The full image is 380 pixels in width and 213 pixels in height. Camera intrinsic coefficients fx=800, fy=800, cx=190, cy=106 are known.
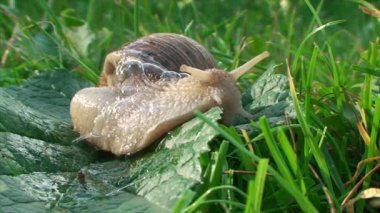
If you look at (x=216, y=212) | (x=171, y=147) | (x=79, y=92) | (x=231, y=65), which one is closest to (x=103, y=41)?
(x=231, y=65)

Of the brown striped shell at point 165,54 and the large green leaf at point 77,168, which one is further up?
the brown striped shell at point 165,54

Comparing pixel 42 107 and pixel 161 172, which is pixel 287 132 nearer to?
pixel 161 172

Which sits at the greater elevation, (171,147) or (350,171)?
(171,147)

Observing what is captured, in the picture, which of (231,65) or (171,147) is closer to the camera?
(171,147)

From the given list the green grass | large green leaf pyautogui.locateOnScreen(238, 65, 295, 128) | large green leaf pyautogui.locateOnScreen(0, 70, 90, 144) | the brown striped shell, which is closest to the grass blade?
the green grass

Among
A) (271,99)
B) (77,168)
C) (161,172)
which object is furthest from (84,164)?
(271,99)

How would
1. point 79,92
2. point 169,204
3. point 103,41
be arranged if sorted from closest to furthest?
point 169,204 → point 79,92 → point 103,41

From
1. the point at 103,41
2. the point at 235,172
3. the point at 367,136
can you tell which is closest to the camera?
the point at 235,172

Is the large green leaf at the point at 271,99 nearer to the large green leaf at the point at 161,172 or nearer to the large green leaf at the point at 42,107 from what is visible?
the large green leaf at the point at 161,172

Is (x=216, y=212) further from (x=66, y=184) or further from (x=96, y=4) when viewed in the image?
(x=96, y=4)

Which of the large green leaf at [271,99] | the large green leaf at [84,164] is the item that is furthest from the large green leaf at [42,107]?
the large green leaf at [271,99]
